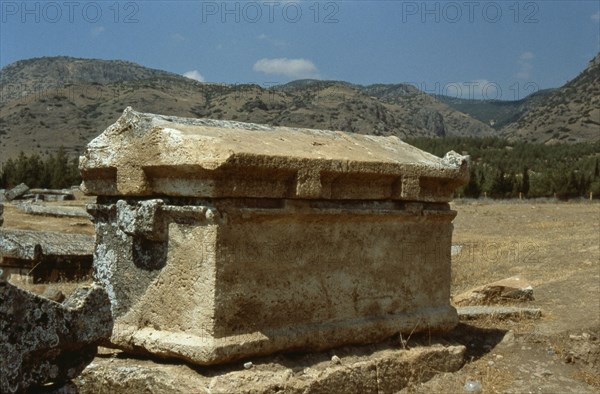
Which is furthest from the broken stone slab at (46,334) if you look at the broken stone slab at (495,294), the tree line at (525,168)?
the tree line at (525,168)

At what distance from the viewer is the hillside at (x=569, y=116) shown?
86625 millimetres

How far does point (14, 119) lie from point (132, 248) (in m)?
89.5

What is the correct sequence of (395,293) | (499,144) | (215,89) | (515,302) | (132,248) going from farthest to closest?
1. (215,89)
2. (499,144)
3. (515,302)
4. (395,293)
5. (132,248)

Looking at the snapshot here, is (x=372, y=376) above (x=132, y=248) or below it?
below

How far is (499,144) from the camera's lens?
7744cm

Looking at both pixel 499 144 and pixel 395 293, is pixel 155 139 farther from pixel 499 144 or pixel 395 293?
pixel 499 144

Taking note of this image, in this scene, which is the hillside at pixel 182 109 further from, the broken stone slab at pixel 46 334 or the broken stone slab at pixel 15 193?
the broken stone slab at pixel 46 334

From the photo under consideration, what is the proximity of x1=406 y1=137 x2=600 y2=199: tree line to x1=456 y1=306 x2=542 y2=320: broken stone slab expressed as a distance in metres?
12.3

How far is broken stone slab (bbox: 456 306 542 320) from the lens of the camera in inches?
281

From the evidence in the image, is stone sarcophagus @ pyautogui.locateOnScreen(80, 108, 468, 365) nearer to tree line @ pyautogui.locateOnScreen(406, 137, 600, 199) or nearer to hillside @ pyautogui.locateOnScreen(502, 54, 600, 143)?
tree line @ pyautogui.locateOnScreen(406, 137, 600, 199)

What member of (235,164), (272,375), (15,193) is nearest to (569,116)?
(15,193)

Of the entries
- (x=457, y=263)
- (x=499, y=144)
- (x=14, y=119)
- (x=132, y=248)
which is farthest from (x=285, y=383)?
(x=14, y=119)

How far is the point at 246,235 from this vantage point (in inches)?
165

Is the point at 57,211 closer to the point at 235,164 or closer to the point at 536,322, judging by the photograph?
the point at 536,322
